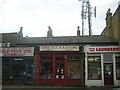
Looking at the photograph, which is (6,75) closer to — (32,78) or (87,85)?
(32,78)

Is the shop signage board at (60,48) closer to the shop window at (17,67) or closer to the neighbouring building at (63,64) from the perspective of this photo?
the neighbouring building at (63,64)

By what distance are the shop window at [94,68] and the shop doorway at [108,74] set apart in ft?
2.16

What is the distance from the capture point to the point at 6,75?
802 inches

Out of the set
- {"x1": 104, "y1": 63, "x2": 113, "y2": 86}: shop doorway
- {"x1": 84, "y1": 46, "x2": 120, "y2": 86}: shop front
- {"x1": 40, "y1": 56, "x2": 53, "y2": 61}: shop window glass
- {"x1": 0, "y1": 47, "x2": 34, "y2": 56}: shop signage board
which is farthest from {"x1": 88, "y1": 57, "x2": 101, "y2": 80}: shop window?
{"x1": 0, "y1": 47, "x2": 34, "y2": 56}: shop signage board

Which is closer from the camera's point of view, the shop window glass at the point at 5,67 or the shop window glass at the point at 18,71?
the shop window glass at the point at 18,71

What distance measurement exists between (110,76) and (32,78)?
27.3 feet

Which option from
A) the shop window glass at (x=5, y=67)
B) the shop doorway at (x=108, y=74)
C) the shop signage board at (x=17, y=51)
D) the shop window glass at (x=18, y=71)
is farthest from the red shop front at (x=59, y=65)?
the shop window glass at (x=5, y=67)

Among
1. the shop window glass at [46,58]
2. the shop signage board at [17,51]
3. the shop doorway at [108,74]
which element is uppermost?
the shop signage board at [17,51]

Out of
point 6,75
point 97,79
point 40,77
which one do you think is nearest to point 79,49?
point 97,79

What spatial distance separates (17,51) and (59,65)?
499 centimetres

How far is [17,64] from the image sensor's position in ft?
66.7

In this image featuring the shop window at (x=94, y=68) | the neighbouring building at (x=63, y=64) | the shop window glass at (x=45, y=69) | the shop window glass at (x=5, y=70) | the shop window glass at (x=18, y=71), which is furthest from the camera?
the shop window glass at (x=5, y=70)

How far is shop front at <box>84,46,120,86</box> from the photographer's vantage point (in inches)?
742

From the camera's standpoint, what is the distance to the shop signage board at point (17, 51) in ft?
65.9
